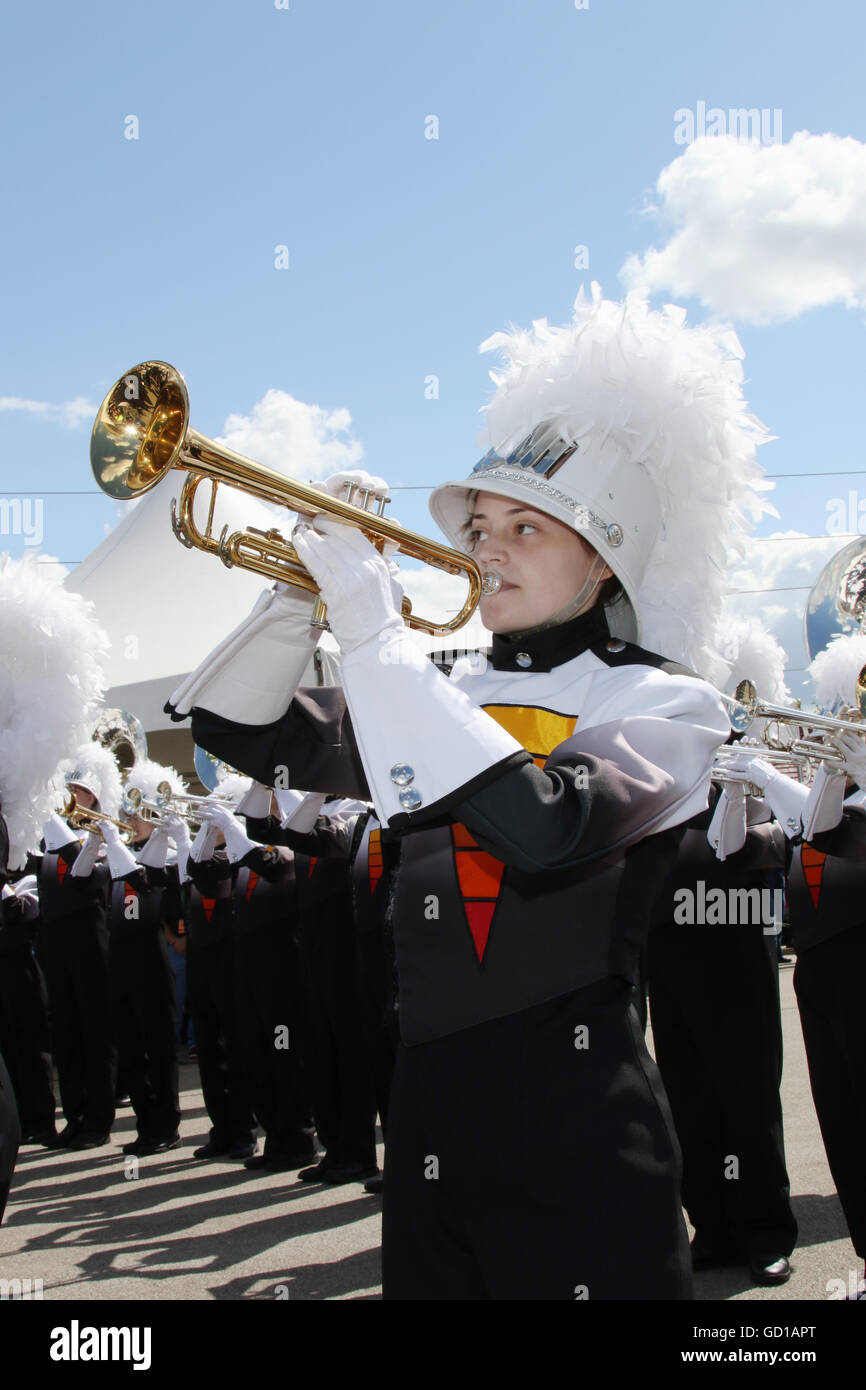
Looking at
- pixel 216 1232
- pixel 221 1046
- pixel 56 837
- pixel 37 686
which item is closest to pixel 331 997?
pixel 221 1046

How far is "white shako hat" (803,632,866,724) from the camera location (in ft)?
15.8

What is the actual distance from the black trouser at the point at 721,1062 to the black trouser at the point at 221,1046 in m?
3.31

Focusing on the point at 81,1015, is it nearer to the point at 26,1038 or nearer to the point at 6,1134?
the point at 26,1038

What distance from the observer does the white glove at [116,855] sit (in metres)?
7.98

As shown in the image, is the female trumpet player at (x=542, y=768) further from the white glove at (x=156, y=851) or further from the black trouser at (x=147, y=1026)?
the white glove at (x=156, y=851)

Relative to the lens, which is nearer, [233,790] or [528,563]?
[528,563]

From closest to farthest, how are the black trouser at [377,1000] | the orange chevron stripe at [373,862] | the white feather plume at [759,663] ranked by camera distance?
1. the white feather plume at [759,663]
2. the black trouser at [377,1000]
3. the orange chevron stripe at [373,862]

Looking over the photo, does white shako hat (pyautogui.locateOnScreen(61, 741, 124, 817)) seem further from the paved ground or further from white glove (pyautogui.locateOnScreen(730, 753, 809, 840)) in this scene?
white glove (pyautogui.locateOnScreen(730, 753, 809, 840))

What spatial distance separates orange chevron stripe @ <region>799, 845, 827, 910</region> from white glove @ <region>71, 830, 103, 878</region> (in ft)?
16.5

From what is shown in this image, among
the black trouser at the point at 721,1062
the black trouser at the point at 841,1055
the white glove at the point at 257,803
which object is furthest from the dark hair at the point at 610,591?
the white glove at the point at 257,803

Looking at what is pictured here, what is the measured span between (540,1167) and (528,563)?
3.37 feet

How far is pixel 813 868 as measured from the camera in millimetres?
4602

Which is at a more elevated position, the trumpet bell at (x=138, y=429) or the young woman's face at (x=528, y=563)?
the trumpet bell at (x=138, y=429)

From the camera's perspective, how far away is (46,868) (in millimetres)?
8336
